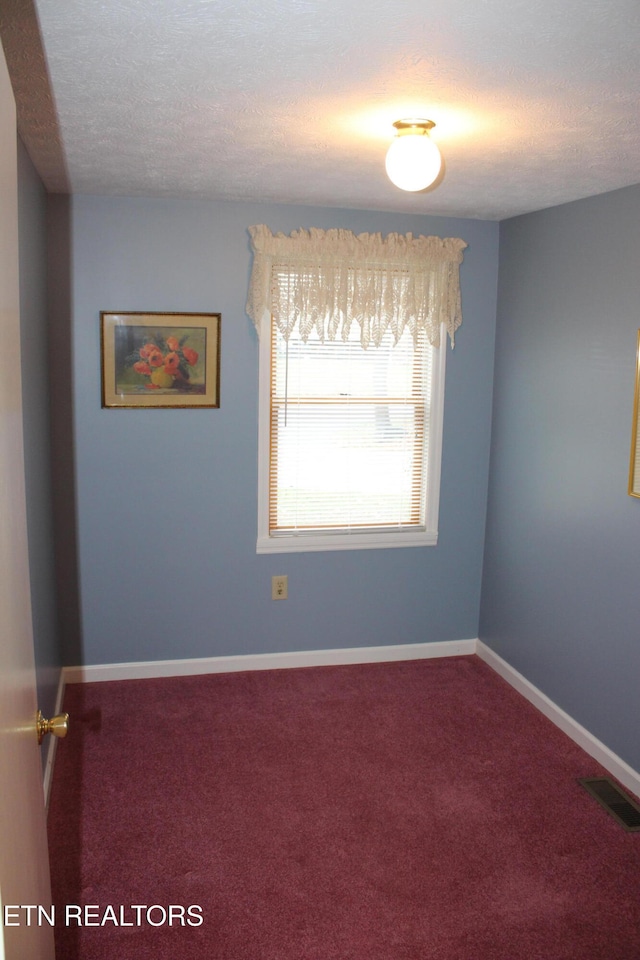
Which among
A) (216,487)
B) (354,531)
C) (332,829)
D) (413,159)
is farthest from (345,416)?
(332,829)

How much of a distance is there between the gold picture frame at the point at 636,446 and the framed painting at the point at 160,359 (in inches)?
73.1

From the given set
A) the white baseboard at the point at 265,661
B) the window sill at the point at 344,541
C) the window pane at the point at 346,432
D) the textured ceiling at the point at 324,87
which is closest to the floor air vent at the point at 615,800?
the white baseboard at the point at 265,661

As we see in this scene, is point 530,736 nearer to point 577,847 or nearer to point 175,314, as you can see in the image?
point 577,847

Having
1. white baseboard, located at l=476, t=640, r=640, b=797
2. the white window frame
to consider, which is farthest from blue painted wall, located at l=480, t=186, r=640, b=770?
the white window frame

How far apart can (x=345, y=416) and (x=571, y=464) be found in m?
1.13

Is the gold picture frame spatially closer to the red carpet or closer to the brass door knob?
the red carpet

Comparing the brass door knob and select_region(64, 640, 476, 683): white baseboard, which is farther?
select_region(64, 640, 476, 683): white baseboard

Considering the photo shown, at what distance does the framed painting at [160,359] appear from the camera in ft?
11.5

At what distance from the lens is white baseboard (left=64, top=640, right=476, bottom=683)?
3758mm

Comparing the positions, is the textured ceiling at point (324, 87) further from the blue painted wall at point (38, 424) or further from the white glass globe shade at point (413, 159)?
the blue painted wall at point (38, 424)

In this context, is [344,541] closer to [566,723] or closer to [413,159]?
[566,723]

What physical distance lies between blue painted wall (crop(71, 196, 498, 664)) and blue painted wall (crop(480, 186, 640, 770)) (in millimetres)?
177

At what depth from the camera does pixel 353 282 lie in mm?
3684

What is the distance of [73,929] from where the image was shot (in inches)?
86.1
